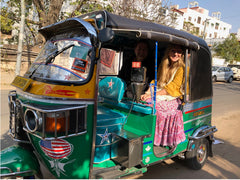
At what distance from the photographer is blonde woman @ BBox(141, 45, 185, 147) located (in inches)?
110

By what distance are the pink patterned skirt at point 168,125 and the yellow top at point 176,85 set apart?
0.14 metres

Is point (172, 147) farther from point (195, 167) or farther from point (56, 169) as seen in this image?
point (56, 169)

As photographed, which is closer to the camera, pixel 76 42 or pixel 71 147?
pixel 71 147

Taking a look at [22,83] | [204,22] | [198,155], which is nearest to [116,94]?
[22,83]

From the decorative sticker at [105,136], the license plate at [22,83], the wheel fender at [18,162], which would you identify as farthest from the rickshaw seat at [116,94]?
the wheel fender at [18,162]

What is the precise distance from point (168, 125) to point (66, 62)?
1.69 metres

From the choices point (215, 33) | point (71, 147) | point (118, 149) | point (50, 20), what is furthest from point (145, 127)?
point (215, 33)

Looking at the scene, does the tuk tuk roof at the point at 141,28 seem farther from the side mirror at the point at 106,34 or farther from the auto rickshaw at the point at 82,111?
the side mirror at the point at 106,34

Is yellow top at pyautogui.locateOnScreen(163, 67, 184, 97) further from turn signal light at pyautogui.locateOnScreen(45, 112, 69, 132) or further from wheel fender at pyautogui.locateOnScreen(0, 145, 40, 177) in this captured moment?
wheel fender at pyautogui.locateOnScreen(0, 145, 40, 177)

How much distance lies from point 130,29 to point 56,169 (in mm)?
1729

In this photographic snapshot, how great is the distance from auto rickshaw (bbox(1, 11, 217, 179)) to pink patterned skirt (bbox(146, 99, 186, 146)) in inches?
5.3

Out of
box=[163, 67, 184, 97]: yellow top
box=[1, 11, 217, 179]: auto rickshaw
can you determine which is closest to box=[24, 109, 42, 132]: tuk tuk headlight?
box=[1, 11, 217, 179]: auto rickshaw

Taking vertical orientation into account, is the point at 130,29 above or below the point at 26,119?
above

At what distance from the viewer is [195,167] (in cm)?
350
